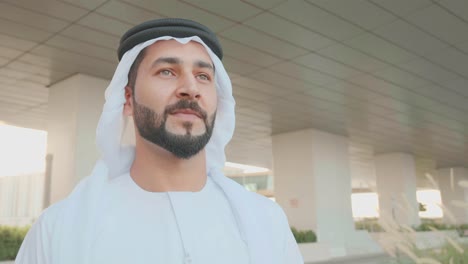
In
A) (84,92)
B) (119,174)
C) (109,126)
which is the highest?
(84,92)

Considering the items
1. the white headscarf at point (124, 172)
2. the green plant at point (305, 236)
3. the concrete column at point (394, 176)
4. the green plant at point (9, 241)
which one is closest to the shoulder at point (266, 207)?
the white headscarf at point (124, 172)

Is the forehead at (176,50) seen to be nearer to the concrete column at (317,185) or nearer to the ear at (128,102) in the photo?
the ear at (128,102)

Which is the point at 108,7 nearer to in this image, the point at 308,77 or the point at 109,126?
the point at 308,77

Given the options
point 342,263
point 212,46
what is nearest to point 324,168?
point 342,263

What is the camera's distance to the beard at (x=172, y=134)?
1037 millimetres

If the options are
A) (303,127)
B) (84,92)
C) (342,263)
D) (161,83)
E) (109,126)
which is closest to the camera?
(161,83)

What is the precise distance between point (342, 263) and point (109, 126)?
10.6 meters

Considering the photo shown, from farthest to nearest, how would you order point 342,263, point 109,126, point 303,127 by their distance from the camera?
point 303,127 < point 342,263 < point 109,126

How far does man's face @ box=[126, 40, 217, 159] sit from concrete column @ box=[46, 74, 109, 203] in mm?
7216

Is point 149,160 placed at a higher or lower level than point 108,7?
lower

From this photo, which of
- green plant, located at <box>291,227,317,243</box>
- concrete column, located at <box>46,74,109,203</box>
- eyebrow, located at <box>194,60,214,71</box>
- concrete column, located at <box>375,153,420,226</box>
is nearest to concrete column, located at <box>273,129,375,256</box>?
green plant, located at <box>291,227,317,243</box>

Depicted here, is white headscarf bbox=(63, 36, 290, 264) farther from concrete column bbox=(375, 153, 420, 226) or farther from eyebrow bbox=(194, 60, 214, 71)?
concrete column bbox=(375, 153, 420, 226)

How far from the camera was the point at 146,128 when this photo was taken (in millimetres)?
1069

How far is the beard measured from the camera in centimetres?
104
